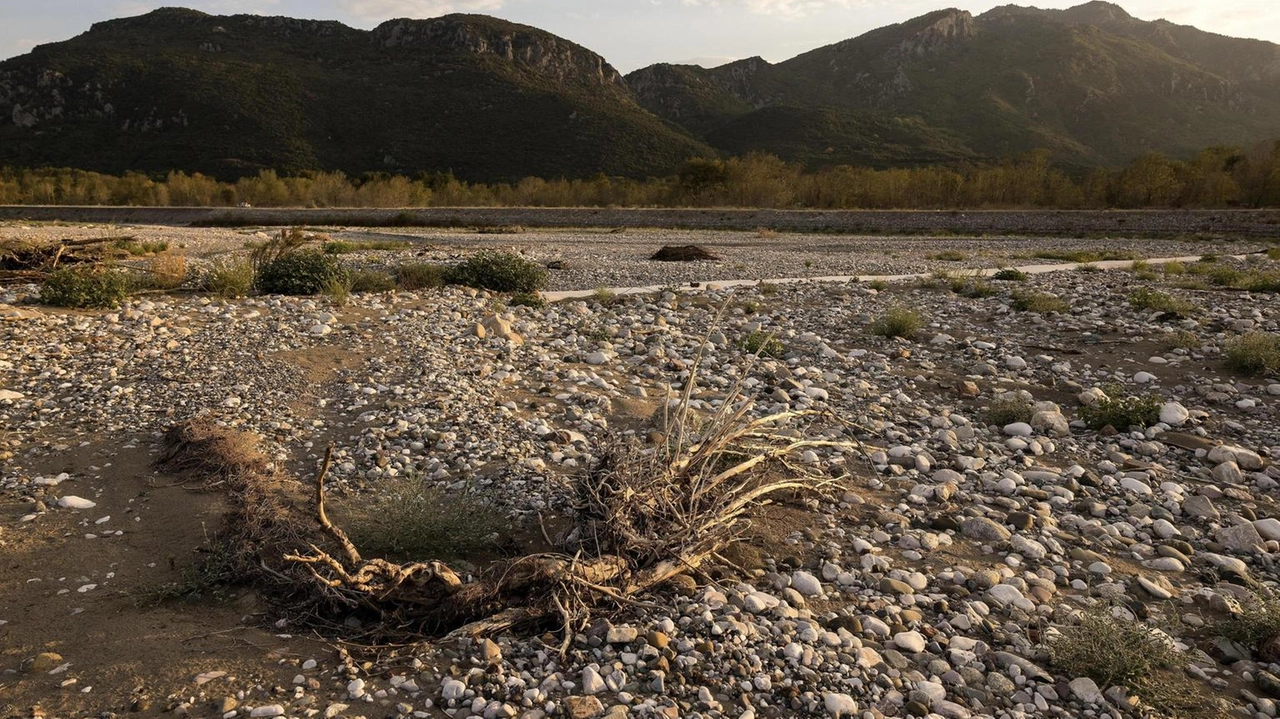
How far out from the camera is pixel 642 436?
6145mm

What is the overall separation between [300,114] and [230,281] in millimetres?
81159

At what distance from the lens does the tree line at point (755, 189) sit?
46.1 m

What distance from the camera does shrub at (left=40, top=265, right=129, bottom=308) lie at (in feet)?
30.6

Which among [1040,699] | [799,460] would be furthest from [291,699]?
→ [799,460]

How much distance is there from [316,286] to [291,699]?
9223mm

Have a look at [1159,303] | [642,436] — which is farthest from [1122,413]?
[1159,303]

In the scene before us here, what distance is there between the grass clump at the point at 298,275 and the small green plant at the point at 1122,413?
32.1 ft

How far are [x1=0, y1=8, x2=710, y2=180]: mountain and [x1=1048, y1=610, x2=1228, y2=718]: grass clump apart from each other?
7368 centimetres

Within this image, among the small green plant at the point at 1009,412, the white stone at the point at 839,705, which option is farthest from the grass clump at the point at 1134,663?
the small green plant at the point at 1009,412

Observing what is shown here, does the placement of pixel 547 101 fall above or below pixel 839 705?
above

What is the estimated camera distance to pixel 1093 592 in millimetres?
4191

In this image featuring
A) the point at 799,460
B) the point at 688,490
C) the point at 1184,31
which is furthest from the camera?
the point at 1184,31

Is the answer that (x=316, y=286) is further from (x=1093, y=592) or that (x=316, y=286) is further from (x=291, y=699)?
(x=1093, y=592)

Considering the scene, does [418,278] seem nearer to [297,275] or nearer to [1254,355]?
[297,275]
